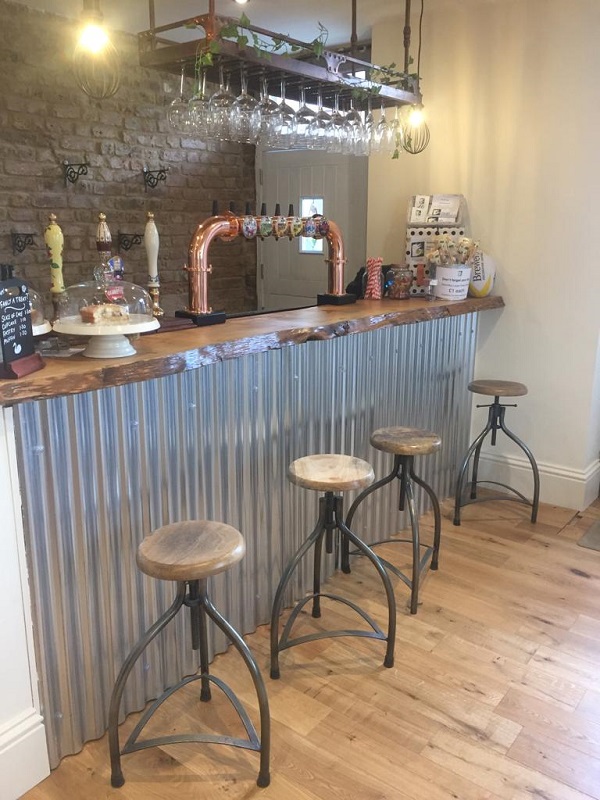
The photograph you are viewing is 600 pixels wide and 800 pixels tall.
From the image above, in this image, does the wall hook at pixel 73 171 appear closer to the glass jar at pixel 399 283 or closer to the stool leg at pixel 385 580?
the glass jar at pixel 399 283

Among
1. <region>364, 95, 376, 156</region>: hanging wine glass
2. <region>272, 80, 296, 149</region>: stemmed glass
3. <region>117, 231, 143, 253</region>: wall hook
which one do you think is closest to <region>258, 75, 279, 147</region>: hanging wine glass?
<region>272, 80, 296, 149</region>: stemmed glass

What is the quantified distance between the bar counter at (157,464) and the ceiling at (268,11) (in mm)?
1819

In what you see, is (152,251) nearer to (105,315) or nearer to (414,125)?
(105,315)

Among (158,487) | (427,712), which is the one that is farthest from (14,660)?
(427,712)

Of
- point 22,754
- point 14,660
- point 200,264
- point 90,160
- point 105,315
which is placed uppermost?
point 90,160

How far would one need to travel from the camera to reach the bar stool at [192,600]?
5.44 ft

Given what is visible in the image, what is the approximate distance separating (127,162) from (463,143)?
2.20 meters

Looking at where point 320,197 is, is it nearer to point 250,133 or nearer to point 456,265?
point 456,265

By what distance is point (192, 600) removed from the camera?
179 cm

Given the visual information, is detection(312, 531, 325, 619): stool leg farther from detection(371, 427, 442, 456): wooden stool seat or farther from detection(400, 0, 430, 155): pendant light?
detection(400, 0, 430, 155): pendant light

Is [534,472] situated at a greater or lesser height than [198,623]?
lesser

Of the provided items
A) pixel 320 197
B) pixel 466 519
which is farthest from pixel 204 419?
pixel 320 197

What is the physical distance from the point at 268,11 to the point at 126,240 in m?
1.65

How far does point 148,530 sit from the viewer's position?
6.71ft
